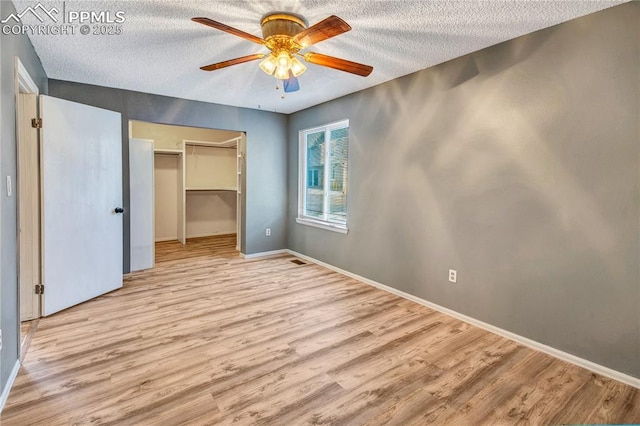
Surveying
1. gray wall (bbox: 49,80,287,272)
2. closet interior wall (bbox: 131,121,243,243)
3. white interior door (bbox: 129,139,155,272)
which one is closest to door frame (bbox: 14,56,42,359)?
gray wall (bbox: 49,80,287,272)

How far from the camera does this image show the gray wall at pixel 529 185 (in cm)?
212

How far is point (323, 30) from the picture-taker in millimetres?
1929

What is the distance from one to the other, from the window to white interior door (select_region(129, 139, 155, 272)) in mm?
2232

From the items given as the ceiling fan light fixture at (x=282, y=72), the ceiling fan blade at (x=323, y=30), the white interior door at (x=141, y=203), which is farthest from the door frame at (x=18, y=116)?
the ceiling fan blade at (x=323, y=30)

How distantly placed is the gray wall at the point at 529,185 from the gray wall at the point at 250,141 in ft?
7.03

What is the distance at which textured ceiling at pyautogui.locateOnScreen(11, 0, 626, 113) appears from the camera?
7.06ft

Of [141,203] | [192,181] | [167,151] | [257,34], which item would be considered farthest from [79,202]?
[192,181]

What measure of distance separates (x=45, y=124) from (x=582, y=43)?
14.4ft

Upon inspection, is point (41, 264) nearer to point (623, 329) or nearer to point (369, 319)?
point (369, 319)

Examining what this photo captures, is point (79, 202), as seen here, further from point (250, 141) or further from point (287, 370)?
point (287, 370)

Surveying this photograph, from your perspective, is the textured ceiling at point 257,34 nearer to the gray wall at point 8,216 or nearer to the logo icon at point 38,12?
the logo icon at point 38,12

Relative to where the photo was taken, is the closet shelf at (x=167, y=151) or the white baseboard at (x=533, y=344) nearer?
the white baseboard at (x=533, y=344)

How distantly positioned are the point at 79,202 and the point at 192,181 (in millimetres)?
3685

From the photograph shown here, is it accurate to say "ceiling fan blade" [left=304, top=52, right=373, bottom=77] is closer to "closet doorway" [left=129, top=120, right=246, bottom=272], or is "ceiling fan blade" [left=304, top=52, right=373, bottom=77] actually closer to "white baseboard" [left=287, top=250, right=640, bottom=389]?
"white baseboard" [left=287, top=250, right=640, bottom=389]
